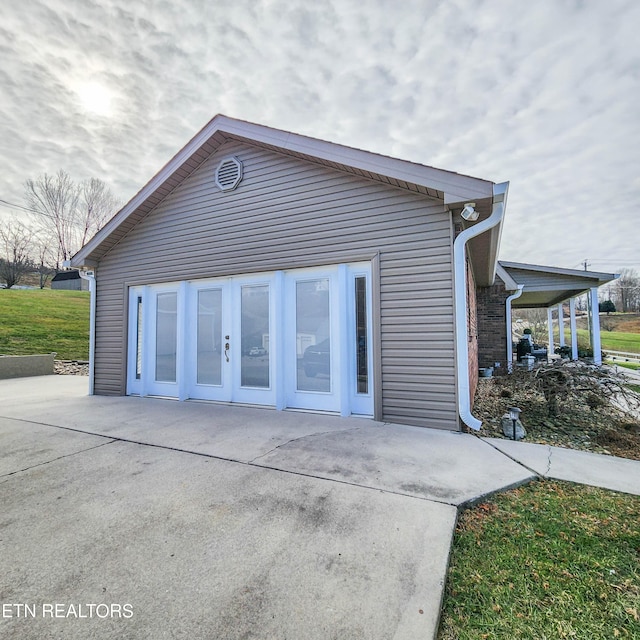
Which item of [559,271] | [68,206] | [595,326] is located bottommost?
[595,326]

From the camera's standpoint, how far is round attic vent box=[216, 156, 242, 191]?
594 cm

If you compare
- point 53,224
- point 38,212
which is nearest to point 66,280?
point 53,224

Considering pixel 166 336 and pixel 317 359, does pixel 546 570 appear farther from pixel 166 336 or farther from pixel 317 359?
pixel 166 336

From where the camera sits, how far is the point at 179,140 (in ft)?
32.2

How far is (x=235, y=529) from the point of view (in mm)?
2213

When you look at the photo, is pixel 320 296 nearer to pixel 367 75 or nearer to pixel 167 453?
pixel 167 453

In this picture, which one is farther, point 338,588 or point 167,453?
point 167,453

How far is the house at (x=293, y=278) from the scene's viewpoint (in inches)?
174

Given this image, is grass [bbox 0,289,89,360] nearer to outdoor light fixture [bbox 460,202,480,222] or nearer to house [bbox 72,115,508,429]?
house [bbox 72,115,508,429]

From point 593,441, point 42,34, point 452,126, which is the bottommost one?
point 593,441

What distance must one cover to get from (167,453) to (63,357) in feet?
44.4

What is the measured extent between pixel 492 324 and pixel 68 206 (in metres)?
30.3

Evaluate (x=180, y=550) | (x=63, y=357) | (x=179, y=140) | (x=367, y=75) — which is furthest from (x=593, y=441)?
(x=63, y=357)

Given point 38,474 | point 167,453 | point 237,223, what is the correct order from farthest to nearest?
point 237,223 < point 167,453 < point 38,474
